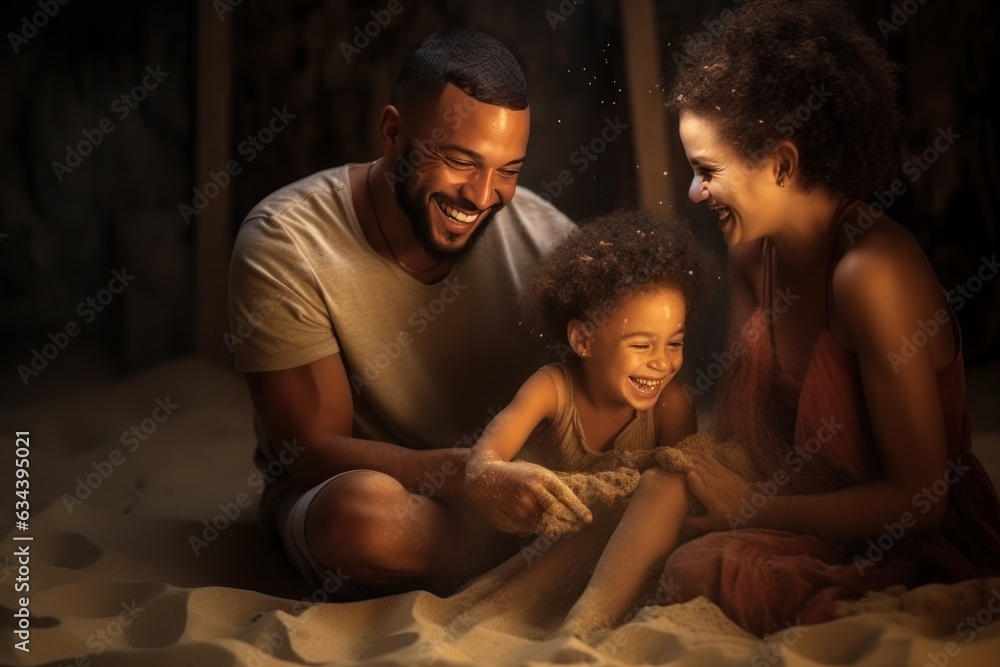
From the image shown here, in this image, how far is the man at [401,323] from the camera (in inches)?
96.6

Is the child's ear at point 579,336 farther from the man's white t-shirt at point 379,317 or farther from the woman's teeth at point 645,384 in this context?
the man's white t-shirt at point 379,317

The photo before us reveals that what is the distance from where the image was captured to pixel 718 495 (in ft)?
7.27

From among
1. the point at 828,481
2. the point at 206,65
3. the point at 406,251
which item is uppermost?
the point at 206,65

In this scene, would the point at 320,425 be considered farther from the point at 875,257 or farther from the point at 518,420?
the point at 875,257

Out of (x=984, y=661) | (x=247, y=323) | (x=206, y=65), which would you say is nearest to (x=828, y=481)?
Result: (x=984, y=661)

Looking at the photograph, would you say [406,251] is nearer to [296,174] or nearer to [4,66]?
[296,174]

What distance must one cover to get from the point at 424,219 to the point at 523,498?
2.70 ft

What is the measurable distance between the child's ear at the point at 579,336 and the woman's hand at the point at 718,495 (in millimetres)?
374

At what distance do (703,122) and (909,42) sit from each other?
1.49 metres

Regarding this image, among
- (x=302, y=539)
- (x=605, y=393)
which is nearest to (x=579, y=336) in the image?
(x=605, y=393)

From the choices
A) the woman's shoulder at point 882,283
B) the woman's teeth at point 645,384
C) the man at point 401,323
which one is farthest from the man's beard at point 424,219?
the woman's shoulder at point 882,283

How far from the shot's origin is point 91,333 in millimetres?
4812

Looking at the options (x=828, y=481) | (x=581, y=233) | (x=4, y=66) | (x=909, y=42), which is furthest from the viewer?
(x=4, y=66)

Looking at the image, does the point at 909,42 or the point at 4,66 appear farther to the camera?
the point at 4,66
